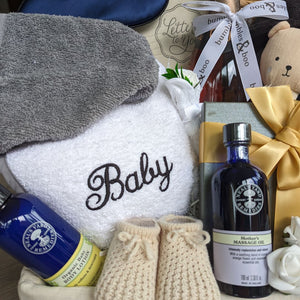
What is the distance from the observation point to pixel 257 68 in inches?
28.1

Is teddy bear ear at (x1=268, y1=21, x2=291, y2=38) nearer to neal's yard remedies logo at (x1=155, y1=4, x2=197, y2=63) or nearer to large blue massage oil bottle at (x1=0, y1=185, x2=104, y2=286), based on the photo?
neal's yard remedies logo at (x1=155, y1=4, x2=197, y2=63)

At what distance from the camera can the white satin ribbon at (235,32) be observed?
0.71 m

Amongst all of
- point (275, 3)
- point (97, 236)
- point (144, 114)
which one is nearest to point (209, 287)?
point (97, 236)

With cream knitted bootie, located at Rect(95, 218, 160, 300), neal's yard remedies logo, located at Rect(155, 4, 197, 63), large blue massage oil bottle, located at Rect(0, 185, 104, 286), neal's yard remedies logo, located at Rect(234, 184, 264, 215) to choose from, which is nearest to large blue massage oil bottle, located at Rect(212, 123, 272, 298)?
neal's yard remedies logo, located at Rect(234, 184, 264, 215)

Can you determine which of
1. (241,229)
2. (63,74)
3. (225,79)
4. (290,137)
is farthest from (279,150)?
(63,74)

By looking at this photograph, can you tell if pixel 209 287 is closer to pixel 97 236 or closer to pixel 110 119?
pixel 97 236

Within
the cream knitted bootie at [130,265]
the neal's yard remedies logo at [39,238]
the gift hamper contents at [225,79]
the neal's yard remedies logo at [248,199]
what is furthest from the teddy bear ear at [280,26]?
the neal's yard remedies logo at [39,238]

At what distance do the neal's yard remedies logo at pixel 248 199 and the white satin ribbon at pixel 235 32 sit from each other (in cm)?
30

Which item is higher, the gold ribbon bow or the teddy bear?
the teddy bear

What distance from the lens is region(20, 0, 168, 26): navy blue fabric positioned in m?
0.74

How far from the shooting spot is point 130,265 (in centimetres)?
47

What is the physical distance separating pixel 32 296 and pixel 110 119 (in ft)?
0.98

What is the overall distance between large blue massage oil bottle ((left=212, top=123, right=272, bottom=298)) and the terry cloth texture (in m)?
0.20

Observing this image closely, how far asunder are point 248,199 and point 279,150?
0.12 m
